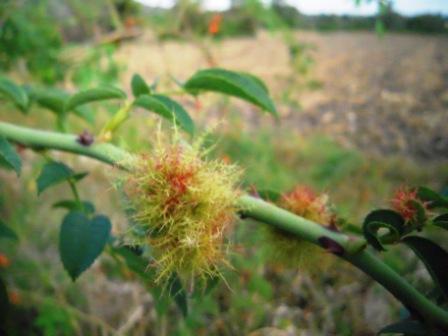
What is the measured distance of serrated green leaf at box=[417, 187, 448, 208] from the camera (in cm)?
60

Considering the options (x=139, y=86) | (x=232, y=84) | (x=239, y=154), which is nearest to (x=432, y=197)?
(x=232, y=84)

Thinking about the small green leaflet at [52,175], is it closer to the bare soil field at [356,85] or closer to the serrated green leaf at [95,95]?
the serrated green leaf at [95,95]

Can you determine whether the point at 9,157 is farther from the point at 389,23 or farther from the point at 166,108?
the point at 389,23

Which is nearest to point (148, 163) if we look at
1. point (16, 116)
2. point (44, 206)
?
point (44, 206)

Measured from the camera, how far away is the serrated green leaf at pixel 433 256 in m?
0.60

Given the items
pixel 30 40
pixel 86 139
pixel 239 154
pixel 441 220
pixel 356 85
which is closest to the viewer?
pixel 441 220

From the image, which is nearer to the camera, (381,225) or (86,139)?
(381,225)

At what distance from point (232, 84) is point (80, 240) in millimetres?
306

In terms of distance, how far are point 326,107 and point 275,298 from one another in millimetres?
3631

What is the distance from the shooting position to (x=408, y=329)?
621 millimetres

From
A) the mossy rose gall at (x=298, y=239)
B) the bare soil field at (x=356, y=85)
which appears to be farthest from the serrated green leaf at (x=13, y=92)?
the bare soil field at (x=356, y=85)

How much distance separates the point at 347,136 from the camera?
442 cm

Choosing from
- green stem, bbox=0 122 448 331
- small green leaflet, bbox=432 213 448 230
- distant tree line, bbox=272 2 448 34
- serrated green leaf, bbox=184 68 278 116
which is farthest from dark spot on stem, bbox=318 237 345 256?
distant tree line, bbox=272 2 448 34

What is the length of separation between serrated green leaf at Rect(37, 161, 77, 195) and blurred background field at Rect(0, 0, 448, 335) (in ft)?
0.23
